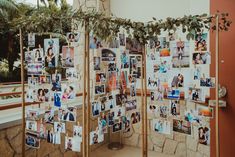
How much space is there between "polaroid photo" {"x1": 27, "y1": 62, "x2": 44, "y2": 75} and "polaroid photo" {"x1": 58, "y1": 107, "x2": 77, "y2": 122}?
39 cm

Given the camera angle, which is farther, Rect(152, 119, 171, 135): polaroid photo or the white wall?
the white wall

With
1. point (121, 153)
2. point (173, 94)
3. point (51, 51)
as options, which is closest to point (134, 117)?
point (173, 94)

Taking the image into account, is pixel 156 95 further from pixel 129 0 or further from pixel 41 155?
pixel 129 0

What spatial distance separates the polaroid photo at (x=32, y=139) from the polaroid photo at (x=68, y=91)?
1.70ft

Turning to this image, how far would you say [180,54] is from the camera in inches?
81.0

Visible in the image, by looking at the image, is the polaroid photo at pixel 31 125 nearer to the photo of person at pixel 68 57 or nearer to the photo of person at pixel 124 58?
the photo of person at pixel 68 57

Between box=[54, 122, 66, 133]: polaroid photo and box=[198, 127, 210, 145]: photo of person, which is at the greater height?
box=[54, 122, 66, 133]: polaroid photo

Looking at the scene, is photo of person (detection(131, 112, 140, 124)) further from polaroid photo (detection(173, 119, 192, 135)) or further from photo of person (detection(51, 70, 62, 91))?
photo of person (detection(51, 70, 62, 91))

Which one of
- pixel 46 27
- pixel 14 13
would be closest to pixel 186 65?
pixel 46 27

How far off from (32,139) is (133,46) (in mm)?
1252

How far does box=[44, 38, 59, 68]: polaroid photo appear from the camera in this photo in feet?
6.53

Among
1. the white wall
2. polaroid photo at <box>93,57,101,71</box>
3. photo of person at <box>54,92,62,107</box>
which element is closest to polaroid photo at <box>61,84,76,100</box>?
photo of person at <box>54,92,62,107</box>

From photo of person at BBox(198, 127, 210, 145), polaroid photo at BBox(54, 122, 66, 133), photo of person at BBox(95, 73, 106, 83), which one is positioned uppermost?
photo of person at BBox(95, 73, 106, 83)

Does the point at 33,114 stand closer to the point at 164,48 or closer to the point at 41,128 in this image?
the point at 41,128
